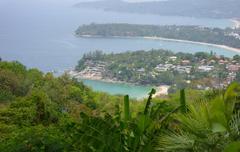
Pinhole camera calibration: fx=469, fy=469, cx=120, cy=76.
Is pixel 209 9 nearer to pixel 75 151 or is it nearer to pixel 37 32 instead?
pixel 37 32

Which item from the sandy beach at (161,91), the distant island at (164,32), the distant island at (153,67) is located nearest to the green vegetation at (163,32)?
the distant island at (164,32)

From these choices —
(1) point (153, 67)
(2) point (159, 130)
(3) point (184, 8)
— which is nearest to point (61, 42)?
(1) point (153, 67)

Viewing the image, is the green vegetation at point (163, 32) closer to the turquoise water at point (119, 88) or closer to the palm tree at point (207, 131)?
the turquoise water at point (119, 88)

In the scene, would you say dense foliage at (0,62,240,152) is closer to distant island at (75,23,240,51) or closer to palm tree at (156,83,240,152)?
palm tree at (156,83,240,152)

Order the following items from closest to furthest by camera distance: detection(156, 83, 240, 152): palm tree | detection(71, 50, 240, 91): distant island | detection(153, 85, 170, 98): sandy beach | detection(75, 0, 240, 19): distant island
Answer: detection(156, 83, 240, 152): palm tree < detection(153, 85, 170, 98): sandy beach < detection(71, 50, 240, 91): distant island < detection(75, 0, 240, 19): distant island

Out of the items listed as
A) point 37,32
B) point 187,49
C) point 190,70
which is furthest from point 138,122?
point 37,32

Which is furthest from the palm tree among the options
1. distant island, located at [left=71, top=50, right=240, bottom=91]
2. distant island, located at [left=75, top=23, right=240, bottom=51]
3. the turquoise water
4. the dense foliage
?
distant island, located at [left=75, top=23, right=240, bottom=51]

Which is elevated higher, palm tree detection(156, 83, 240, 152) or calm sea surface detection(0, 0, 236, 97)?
palm tree detection(156, 83, 240, 152)

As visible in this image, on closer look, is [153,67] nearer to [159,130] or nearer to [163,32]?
[163,32]
